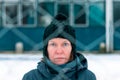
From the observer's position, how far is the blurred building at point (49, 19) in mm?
7461

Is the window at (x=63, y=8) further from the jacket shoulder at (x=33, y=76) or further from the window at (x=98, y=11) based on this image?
the jacket shoulder at (x=33, y=76)

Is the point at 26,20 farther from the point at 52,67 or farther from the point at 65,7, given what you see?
the point at 52,67

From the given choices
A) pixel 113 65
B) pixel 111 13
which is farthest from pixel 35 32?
pixel 113 65

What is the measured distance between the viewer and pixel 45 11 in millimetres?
7598

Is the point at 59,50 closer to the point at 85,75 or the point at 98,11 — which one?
the point at 85,75

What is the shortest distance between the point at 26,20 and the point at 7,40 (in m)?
0.42

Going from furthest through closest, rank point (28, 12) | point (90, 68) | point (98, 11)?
point (28, 12) < point (98, 11) < point (90, 68)

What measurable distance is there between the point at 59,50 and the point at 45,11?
245 inches

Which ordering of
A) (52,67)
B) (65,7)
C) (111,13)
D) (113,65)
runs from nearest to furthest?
1. (52,67)
2. (113,65)
3. (111,13)
4. (65,7)

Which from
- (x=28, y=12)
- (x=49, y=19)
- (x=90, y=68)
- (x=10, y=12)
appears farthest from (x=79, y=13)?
(x=90, y=68)

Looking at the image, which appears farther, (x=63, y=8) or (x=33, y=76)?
(x=63, y=8)

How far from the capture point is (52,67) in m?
1.40

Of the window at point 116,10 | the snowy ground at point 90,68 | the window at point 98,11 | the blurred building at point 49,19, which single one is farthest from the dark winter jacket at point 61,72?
the window at point 116,10

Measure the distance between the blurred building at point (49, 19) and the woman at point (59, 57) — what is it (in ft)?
19.1
